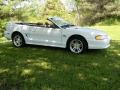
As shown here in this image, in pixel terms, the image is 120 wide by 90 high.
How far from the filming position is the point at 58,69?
27.4 ft

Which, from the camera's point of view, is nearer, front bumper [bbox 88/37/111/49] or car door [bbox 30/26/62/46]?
front bumper [bbox 88/37/111/49]

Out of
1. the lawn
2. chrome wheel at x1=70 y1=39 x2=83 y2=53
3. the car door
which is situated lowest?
the lawn

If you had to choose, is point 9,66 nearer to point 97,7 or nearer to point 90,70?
point 90,70

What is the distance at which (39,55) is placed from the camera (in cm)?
1041

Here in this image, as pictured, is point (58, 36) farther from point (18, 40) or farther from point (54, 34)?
A: point (18, 40)

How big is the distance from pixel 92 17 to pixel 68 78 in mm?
27626

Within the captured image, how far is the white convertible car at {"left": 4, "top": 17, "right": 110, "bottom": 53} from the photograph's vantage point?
10.3 m

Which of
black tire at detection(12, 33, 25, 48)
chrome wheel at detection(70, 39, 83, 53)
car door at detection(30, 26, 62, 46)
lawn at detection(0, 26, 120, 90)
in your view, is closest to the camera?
lawn at detection(0, 26, 120, 90)

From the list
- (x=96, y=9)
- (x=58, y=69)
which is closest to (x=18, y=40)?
(x=58, y=69)

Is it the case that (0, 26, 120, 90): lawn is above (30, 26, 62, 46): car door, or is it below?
below

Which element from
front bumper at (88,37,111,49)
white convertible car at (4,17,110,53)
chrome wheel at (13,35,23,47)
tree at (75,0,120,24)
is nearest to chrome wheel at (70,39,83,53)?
white convertible car at (4,17,110,53)

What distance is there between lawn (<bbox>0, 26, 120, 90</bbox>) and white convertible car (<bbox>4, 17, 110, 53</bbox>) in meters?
0.35

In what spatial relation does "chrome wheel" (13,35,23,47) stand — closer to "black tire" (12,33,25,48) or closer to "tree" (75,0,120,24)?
"black tire" (12,33,25,48)

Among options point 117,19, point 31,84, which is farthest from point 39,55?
point 117,19
